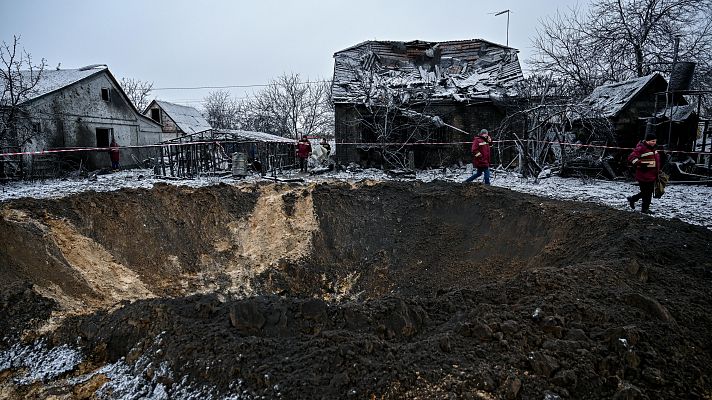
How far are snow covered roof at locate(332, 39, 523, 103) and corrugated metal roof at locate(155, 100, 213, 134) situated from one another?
20.2 m

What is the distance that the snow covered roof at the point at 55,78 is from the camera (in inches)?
686

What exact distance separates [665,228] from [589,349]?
4187mm

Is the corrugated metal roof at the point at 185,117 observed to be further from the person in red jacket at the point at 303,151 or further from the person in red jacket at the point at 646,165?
the person in red jacket at the point at 646,165

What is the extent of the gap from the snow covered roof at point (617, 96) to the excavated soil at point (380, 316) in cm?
798

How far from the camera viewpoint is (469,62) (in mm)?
19234

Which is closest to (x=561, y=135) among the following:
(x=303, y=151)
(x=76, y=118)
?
(x=303, y=151)

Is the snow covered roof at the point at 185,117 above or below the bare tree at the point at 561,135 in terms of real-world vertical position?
above

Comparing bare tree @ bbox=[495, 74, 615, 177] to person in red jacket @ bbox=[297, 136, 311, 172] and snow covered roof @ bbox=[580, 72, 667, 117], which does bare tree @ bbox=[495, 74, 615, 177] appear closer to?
snow covered roof @ bbox=[580, 72, 667, 117]

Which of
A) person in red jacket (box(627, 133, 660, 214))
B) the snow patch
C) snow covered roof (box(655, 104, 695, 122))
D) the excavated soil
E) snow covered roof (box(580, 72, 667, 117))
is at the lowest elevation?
the snow patch

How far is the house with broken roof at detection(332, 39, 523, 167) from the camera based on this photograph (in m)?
16.8

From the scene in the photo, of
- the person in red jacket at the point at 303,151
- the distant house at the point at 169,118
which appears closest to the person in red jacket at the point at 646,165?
the person in red jacket at the point at 303,151

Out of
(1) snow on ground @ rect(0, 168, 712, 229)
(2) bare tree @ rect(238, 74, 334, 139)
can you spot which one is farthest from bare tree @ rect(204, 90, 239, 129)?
(1) snow on ground @ rect(0, 168, 712, 229)

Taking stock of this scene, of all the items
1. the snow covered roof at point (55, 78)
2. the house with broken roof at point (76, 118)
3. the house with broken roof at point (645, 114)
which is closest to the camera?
the house with broken roof at point (645, 114)

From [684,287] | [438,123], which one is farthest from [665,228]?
[438,123]
